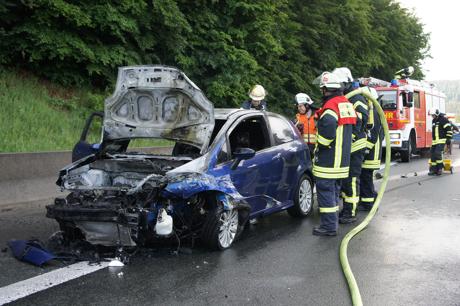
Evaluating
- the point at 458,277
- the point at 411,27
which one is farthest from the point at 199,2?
the point at 411,27

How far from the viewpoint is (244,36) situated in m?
15.3

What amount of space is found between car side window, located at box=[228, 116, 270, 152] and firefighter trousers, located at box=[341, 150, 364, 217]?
136cm

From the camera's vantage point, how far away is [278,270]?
15.8 ft

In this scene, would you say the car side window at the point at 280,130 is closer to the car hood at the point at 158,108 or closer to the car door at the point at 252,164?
the car door at the point at 252,164

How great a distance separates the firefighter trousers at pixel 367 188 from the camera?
25.8 feet

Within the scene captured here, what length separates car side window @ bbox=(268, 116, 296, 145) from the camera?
270 inches

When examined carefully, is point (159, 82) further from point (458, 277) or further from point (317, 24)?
point (317, 24)

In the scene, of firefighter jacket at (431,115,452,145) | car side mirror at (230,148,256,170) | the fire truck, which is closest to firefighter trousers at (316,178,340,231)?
car side mirror at (230,148,256,170)

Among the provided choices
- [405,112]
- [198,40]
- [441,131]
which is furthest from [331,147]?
[405,112]

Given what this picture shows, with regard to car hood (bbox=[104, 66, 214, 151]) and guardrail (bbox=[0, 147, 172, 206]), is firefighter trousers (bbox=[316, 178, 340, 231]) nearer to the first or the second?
car hood (bbox=[104, 66, 214, 151])

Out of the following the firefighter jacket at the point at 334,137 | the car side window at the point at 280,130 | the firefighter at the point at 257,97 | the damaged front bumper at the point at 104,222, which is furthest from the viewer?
the firefighter at the point at 257,97

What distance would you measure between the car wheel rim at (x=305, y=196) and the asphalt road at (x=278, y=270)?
0.90 ft

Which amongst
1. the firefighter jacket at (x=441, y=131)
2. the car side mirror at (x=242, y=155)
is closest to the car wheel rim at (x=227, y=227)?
the car side mirror at (x=242, y=155)

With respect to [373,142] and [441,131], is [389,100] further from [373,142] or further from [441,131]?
[373,142]
